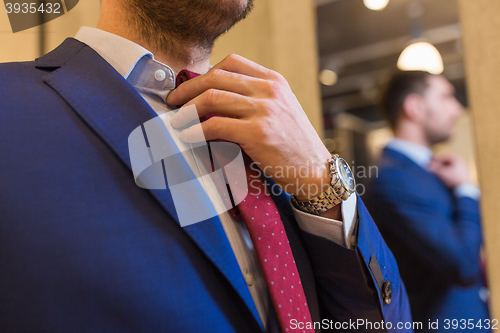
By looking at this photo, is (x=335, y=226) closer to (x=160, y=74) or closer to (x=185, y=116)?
(x=185, y=116)

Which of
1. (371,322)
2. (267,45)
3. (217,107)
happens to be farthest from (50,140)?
(267,45)

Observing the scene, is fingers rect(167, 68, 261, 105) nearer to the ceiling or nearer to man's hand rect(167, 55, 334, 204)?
man's hand rect(167, 55, 334, 204)

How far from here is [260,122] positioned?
600 millimetres

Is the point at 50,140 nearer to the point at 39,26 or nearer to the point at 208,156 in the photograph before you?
the point at 208,156

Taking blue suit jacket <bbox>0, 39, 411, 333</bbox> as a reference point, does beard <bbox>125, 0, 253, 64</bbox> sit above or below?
above

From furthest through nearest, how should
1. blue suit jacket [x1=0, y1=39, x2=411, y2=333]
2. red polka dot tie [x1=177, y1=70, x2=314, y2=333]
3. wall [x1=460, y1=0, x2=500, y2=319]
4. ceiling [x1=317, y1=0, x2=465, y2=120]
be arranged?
1. ceiling [x1=317, y1=0, x2=465, y2=120]
2. wall [x1=460, y1=0, x2=500, y2=319]
3. red polka dot tie [x1=177, y1=70, x2=314, y2=333]
4. blue suit jacket [x1=0, y1=39, x2=411, y2=333]

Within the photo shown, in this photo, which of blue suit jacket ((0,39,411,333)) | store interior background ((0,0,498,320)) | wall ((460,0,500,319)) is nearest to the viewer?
blue suit jacket ((0,39,411,333))

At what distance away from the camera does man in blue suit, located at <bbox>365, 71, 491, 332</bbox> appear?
1355 mm

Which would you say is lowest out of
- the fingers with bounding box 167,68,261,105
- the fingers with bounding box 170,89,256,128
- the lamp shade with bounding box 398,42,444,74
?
the fingers with bounding box 170,89,256,128

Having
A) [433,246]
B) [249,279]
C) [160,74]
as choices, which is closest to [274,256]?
[249,279]

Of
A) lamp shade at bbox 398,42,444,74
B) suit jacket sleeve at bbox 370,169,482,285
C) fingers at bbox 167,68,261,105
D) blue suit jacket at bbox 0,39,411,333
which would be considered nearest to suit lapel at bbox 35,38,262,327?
blue suit jacket at bbox 0,39,411,333

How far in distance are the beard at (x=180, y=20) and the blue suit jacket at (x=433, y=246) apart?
107cm

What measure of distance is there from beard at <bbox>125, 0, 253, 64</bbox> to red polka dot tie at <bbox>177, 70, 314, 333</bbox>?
0.37 metres

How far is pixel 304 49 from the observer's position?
153 centimetres
